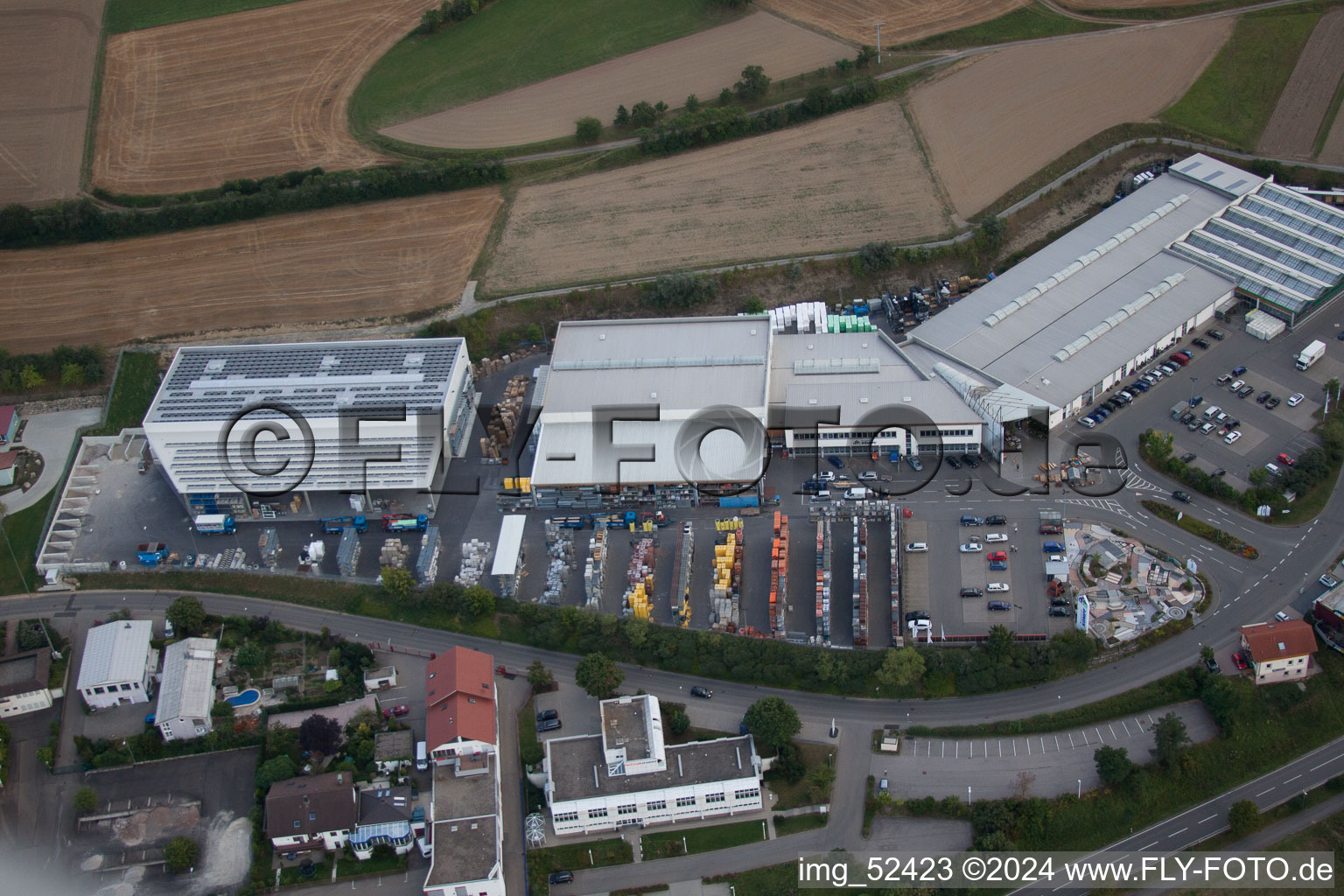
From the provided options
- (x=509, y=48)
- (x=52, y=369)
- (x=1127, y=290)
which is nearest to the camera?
(x=1127, y=290)

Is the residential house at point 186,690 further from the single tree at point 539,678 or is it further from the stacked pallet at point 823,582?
the stacked pallet at point 823,582

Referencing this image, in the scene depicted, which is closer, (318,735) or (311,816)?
(311,816)

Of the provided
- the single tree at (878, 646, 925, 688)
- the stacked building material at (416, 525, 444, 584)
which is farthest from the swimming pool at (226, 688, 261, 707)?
the single tree at (878, 646, 925, 688)

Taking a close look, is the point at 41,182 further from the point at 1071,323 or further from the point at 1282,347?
the point at 1282,347

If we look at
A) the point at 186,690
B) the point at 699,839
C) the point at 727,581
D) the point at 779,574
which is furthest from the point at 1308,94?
the point at 186,690

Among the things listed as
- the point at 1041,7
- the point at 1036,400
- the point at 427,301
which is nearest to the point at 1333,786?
the point at 1036,400

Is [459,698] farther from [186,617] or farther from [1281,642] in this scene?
[1281,642]

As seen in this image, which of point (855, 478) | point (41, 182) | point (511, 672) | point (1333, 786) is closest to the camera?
point (1333, 786)

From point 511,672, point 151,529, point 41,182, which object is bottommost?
point 511,672

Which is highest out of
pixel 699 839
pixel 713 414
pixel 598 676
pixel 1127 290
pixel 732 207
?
pixel 732 207
